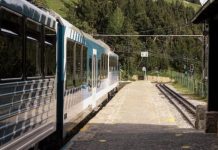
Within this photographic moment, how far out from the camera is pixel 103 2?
152 meters

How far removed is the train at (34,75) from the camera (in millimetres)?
6992

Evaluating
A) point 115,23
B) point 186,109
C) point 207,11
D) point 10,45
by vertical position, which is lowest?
point 186,109

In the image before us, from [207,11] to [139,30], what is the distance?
481ft

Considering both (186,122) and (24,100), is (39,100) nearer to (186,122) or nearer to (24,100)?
(24,100)

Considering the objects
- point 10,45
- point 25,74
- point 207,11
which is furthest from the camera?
point 207,11

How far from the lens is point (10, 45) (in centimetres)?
714

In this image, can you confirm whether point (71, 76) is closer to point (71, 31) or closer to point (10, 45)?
point (71, 31)

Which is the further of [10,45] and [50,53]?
[50,53]

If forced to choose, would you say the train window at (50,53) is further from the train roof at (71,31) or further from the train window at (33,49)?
the train roof at (71,31)

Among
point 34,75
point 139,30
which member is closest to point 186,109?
point 34,75

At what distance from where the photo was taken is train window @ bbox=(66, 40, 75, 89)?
487 inches

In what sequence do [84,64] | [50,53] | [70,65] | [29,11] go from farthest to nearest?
[84,64]
[70,65]
[50,53]
[29,11]

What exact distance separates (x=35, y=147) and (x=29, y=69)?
5.49ft

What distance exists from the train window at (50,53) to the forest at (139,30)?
Result: 103566 mm
